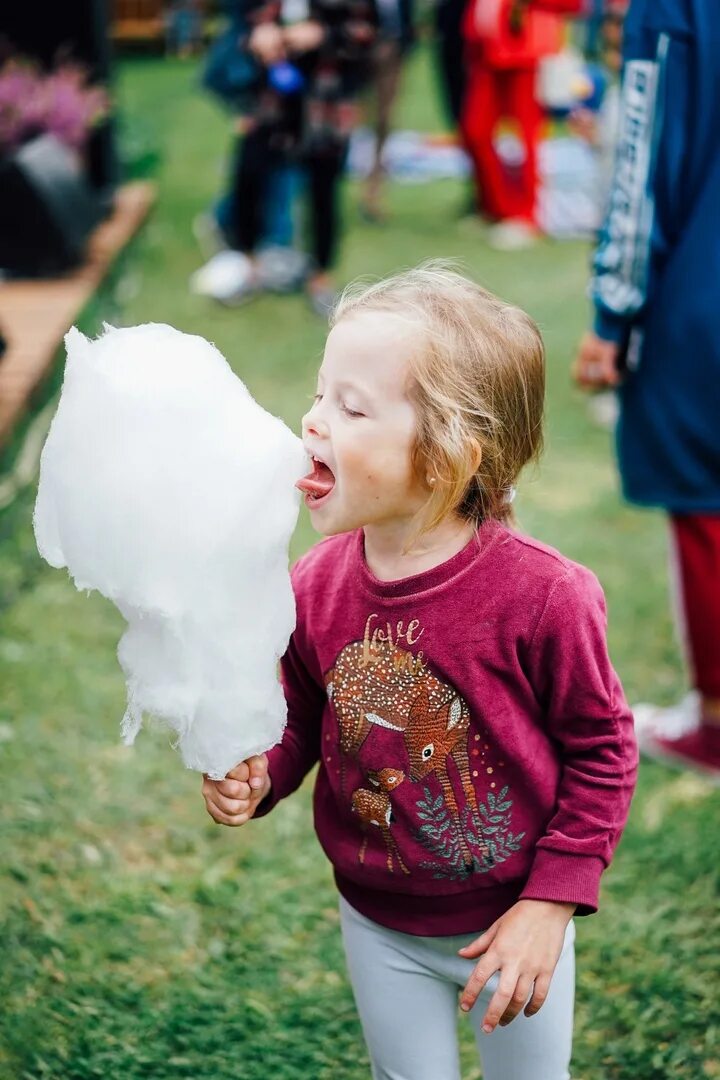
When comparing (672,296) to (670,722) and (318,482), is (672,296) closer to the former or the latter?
(670,722)

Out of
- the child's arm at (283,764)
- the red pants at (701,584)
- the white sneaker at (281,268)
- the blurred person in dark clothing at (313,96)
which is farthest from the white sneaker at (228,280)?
the child's arm at (283,764)

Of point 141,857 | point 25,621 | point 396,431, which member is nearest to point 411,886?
point 396,431

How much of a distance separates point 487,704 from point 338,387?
46cm

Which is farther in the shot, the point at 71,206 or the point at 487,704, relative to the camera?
the point at 71,206

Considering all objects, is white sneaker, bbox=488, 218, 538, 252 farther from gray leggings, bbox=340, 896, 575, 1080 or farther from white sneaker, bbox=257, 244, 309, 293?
gray leggings, bbox=340, 896, 575, 1080

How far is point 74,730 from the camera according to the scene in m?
3.46

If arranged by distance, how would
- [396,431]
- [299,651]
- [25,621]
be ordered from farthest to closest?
1. [25,621]
2. [299,651]
3. [396,431]

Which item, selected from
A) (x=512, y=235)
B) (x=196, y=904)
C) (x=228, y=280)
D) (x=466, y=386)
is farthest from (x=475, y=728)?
(x=512, y=235)

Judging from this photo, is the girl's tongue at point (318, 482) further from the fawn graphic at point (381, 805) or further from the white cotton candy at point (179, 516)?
the fawn graphic at point (381, 805)

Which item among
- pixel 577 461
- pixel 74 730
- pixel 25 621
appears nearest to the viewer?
pixel 74 730

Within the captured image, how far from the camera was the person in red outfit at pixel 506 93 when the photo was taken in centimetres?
770

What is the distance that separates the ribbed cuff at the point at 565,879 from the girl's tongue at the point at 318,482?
563 mm

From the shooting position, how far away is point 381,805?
1.76 metres

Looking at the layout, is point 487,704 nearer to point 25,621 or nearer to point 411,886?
point 411,886
